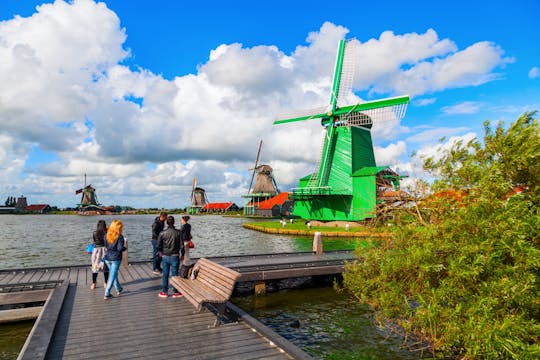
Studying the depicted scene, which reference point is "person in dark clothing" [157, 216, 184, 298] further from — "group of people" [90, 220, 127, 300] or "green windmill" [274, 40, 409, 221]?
"green windmill" [274, 40, 409, 221]

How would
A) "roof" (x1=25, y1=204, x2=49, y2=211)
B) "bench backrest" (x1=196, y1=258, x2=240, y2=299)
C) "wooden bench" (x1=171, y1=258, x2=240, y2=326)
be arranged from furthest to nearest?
"roof" (x1=25, y1=204, x2=49, y2=211)
"bench backrest" (x1=196, y1=258, x2=240, y2=299)
"wooden bench" (x1=171, y1=258, x2=240, y2=326)

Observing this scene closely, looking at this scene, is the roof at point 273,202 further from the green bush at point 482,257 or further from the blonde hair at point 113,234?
the green bush at point 482,257

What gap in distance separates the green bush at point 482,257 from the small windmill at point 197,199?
5188 inches

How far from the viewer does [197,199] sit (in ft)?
449

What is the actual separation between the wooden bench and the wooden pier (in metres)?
0.46

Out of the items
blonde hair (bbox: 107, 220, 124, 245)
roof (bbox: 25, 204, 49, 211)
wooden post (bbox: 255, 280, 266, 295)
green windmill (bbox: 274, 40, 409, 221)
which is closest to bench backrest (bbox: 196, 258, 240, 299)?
blonde hair (bbox: 107, 220, 124, 245)

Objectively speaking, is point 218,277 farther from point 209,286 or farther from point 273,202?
point 273,202

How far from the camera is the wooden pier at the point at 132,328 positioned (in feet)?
18.2

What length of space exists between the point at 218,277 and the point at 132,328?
77.5 inches

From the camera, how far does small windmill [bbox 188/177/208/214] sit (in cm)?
13625

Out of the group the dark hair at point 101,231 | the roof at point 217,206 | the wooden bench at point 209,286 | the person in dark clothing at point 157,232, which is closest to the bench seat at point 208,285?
the wooden bench at point 209,286

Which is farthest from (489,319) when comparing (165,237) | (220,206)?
(220,206)

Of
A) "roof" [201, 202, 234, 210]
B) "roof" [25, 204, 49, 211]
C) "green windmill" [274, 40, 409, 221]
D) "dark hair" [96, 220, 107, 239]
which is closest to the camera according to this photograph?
"dark hair" [96, 220, 107, 239]

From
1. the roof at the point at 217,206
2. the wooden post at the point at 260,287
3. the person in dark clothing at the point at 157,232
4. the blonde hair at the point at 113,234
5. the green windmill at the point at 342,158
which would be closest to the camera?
the blonde hair at the point at 113,234
